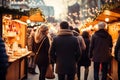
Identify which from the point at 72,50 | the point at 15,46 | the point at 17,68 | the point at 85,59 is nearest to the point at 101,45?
the point at 85,59

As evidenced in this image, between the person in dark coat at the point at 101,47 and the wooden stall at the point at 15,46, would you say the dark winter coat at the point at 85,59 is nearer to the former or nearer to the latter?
the person in dark coat at the point at 101,47

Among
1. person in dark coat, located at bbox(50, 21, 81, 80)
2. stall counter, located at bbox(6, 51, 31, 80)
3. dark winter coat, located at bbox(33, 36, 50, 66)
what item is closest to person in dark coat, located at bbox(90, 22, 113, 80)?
dark winter coat, located at bbox(33, 36, 50, 66)

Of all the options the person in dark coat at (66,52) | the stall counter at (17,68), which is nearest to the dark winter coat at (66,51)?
the person in dark coat at (66,52)

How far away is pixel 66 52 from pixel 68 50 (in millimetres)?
72

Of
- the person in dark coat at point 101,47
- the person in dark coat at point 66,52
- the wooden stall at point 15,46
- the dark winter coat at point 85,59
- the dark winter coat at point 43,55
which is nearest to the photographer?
the person in dark coat at point 66,52

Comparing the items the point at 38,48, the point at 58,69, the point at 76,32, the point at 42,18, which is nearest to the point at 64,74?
the point at 58,69

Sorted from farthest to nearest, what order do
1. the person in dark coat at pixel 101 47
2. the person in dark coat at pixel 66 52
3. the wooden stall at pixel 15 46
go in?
the wooden stall at pixel 15 46
the person in dark coat at pixel 101 47
the person in dark coat at pixel 66 52

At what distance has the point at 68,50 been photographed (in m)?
Result: 8.14

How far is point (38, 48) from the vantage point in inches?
388

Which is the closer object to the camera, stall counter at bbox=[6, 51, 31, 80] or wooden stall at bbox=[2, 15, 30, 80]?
stall counter at bbox=[6, 51, 31, 80]

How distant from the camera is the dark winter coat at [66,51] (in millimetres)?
8117

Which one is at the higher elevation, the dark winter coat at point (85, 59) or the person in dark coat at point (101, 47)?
the person in dark coat at point (101, 47)

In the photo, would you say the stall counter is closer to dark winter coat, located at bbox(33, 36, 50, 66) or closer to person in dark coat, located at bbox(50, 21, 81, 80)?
dark winter coat, located at bbox(33, 36, 50, 66)

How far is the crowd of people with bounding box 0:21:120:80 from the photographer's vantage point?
8125mm
